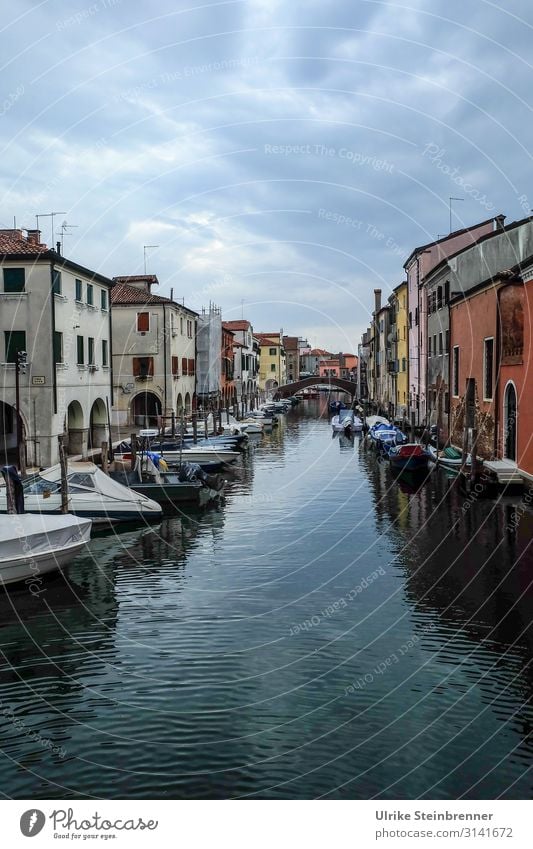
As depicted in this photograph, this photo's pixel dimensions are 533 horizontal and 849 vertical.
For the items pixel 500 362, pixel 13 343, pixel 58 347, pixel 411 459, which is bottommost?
pixel 411 459

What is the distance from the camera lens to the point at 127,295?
47.8 m

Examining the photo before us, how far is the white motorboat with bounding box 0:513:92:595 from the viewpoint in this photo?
15773 millimetres

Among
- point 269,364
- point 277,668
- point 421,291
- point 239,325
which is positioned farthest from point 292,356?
point 277,668

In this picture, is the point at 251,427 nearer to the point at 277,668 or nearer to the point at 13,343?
the point at 13,343

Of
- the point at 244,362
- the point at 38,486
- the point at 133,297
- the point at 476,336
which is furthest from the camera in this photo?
the point at 244,362

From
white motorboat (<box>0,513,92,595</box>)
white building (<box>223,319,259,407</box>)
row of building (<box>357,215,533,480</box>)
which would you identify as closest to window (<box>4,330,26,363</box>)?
white motorboat (<box>0,513,92,595</box>)

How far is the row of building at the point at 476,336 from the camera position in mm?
25312

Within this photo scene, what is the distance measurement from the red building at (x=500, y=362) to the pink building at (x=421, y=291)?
10064 mm

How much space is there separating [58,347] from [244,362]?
54824 millimetres

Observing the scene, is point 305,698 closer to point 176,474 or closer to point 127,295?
point 176,474

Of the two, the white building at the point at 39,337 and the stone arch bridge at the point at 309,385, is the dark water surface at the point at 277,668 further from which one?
the stone arch bridge at the point at 309,385

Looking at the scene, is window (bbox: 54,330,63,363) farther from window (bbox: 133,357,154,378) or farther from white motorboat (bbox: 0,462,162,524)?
window (bbox: 133,357,154,378)

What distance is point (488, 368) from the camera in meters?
30.5
